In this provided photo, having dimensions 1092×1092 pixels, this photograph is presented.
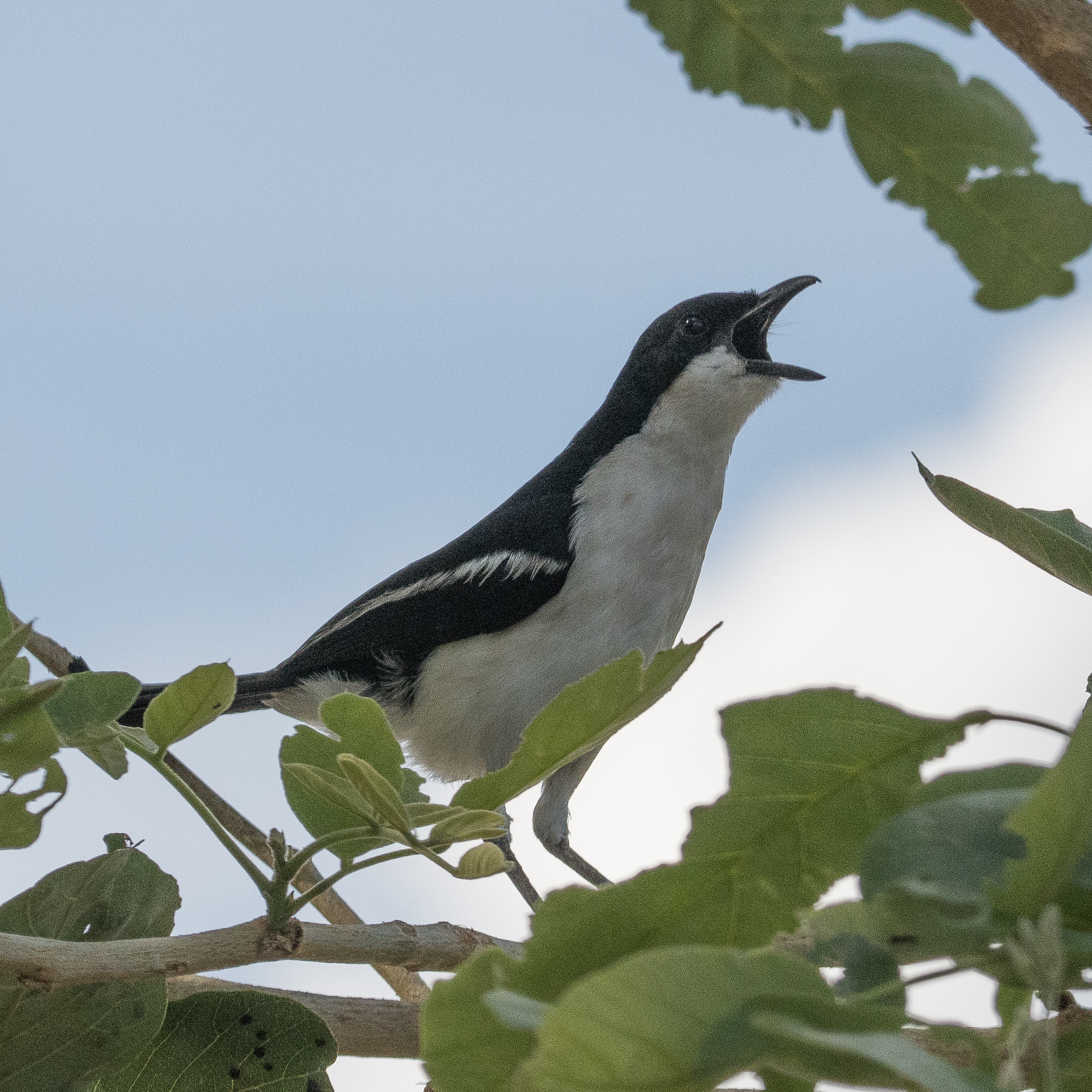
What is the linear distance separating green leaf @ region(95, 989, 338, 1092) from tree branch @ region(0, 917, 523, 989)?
0.14 feet

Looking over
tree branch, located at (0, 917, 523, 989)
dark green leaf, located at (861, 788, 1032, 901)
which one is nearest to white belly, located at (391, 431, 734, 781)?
tree branch, located at (0, 917, 523, 989)

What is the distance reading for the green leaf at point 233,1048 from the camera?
0.68 meters

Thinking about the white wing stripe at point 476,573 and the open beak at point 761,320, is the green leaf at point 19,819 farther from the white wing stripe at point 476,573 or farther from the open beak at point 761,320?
the open beak at point 761,320

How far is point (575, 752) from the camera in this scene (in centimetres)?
47

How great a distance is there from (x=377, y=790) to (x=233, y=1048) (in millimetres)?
264

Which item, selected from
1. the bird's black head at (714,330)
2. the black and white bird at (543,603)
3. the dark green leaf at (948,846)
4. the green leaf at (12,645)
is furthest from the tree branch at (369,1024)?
the bird's black head at (714,330)

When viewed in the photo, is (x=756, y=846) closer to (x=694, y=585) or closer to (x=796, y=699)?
(x=796, y=699)

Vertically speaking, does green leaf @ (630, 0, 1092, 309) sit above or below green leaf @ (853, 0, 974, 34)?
below

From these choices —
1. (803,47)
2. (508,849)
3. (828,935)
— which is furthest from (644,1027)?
(508,849)

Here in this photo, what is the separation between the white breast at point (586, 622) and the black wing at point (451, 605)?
0.09 ft

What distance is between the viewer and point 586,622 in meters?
Result: 2.42

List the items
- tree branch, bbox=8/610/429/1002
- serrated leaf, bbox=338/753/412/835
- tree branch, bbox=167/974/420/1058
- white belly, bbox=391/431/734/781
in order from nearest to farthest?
1. serrated leaf, bbox=338/753/412/835
2. tree branch, bbox=167/974/420/1058
3. tree branch, bbox=8/610/429/1002
4. white belly, bbox=391/431/734/781

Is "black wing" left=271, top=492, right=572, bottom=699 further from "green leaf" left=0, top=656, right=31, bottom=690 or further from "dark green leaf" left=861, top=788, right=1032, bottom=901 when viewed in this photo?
"dark green leaf" left=861, top=788, right=1032, bottom=901

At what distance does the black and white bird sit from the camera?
2424 mm
